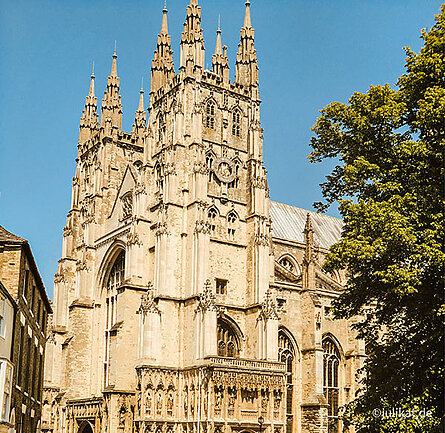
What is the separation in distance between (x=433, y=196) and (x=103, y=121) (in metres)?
43.1

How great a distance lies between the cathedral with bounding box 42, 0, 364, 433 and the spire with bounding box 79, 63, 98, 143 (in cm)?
467

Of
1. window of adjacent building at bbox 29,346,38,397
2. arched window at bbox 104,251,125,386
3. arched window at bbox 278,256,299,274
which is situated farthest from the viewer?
arched window at bbox 278,256,299,274

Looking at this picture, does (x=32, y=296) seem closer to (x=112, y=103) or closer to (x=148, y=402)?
(x=148, y=402)

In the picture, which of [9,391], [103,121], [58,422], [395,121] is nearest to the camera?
[9,391]

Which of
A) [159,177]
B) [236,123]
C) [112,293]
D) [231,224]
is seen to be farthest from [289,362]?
[236,123]

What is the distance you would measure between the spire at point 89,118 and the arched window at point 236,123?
655 inches

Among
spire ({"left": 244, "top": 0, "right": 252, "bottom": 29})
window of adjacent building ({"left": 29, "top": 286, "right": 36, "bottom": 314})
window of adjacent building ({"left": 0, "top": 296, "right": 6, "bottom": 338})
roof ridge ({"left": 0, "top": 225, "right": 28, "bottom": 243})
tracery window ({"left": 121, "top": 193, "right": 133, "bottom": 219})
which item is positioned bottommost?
window of adjacent building ({"left": 0, "top": 296, "right": 6, "bottom": 338})

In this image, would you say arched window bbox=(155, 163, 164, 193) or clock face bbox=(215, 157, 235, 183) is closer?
arched window bbox=(155, 163, 164, 193)

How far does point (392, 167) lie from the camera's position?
1962 cm

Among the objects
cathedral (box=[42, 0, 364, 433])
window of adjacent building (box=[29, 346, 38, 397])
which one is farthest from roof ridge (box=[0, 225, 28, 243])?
cathedral (box=[42, 0, 364, 433])

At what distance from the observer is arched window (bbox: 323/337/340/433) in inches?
1831

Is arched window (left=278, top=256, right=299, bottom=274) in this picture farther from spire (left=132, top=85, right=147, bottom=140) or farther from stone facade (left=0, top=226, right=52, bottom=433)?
stone facade (left=0, top=226, right=52, bottom=433)

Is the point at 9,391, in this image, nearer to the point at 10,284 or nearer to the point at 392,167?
the point at 10,284


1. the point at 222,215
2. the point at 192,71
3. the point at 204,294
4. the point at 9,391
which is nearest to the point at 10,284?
the point at 9,391
